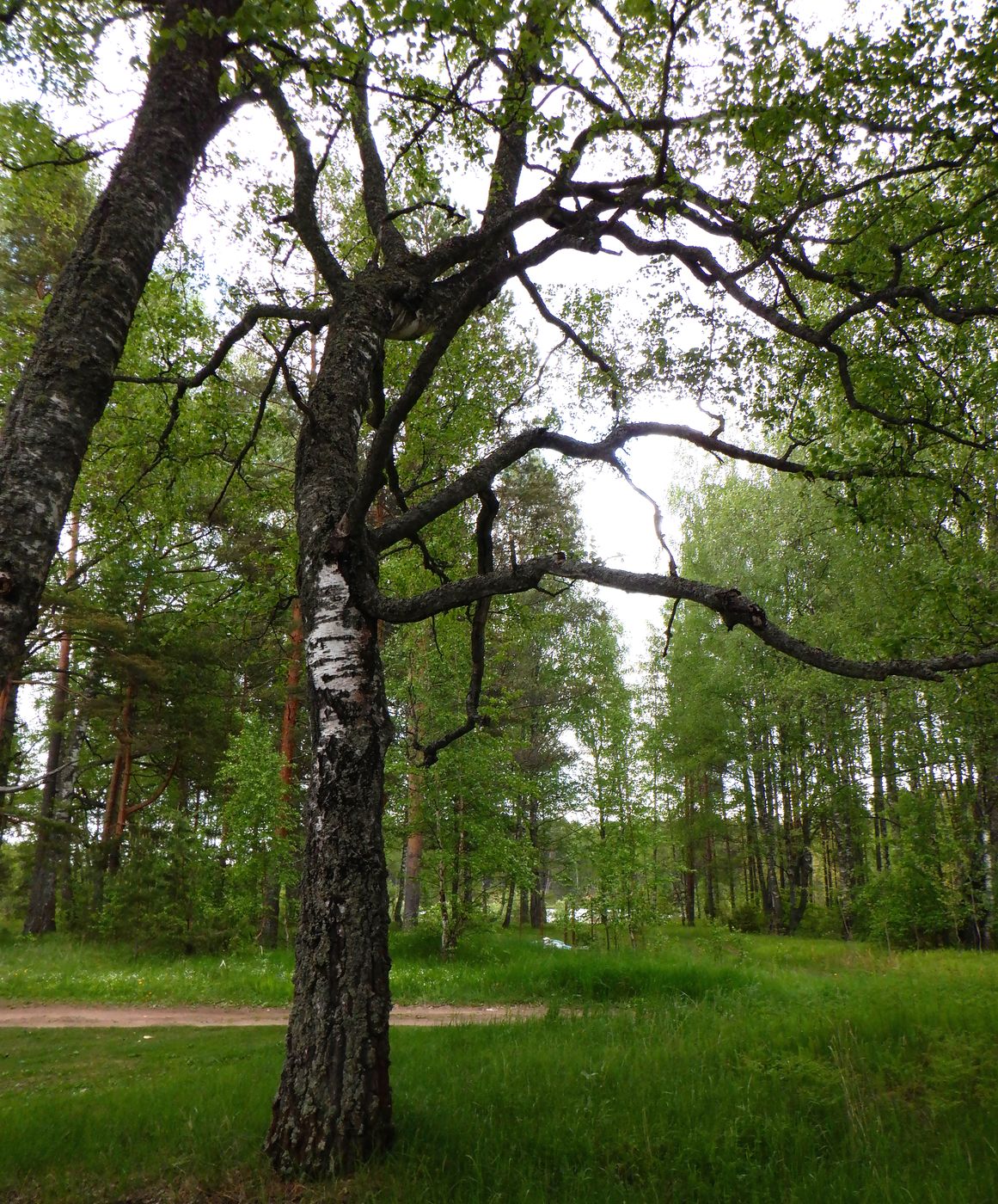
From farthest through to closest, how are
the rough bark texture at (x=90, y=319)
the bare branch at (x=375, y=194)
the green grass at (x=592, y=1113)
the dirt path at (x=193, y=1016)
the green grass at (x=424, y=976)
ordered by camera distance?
the green grass at (x=424, y=976)
the dirt path at (x=193, y=1016)
the bare branch at (x=375, y=194)
the green grass at (x=592, y=1113)
the rough bark texture at (x=90, y=319)

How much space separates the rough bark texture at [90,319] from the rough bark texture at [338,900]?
1.23m

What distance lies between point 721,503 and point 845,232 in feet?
60.3

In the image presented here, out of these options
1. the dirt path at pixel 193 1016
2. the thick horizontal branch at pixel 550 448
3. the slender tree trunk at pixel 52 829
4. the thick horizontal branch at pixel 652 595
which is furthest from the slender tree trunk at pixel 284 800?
the thick horizontal branch at pixel 652 595

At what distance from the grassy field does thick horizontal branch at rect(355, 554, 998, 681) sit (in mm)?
2468

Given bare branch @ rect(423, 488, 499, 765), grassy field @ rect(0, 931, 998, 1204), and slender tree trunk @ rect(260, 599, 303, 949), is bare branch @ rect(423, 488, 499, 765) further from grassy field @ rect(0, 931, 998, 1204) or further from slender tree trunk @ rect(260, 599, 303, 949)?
slender tree trunk @ rect(260, 599, 303, 949)

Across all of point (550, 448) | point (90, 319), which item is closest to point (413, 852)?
point (550, 448)

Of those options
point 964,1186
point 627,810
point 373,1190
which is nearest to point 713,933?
point 627,810

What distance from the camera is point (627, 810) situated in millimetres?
14562

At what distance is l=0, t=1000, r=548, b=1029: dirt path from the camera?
8414 mm

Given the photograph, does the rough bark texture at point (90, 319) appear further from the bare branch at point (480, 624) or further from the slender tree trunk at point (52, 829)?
the slender tree trunk at point (52, 829)

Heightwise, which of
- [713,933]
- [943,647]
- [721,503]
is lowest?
[713,933]

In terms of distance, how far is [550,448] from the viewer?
4.89 m

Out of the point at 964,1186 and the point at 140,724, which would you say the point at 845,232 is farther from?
the point at 140,724

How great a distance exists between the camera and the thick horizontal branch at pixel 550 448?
4520 mm
